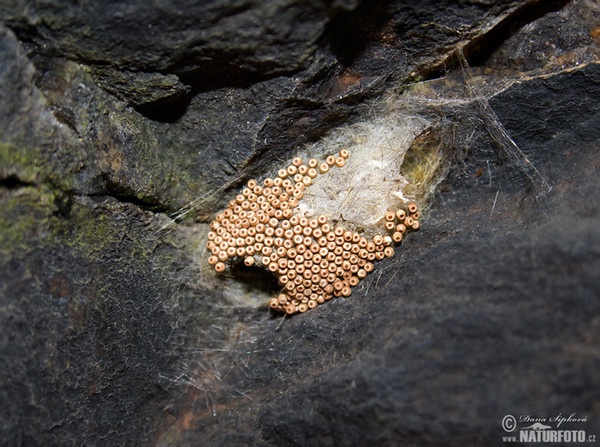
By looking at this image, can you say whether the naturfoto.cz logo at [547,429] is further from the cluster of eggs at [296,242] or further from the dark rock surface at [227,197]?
the cluster of eggs at [296,242]

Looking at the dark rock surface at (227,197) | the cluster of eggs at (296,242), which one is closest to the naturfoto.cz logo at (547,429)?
the dark rock surface at (227,197)

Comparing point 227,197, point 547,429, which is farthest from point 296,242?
point 547,429

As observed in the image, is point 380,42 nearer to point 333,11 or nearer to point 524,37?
point 333,11

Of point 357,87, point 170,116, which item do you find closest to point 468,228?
point 357,87

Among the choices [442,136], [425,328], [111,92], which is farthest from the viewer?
[442,136]

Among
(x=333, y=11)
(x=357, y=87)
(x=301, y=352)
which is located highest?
(x=333, y=11)

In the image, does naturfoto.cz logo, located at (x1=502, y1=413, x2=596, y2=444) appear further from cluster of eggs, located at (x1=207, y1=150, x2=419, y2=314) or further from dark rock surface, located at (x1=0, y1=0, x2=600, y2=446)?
cluster of eggs, located at (x1=207, y1=150, x2=419, y2=314)
